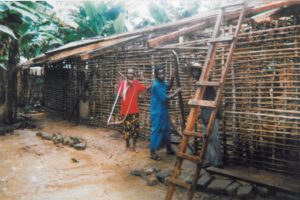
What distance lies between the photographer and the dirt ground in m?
5.05

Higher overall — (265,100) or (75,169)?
(265,100)

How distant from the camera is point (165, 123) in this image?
21.9ft

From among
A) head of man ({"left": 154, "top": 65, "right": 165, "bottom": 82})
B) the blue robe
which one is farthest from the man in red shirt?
head of man ({"left": 154, "top": 65, "right": 165, "bottom": 82})

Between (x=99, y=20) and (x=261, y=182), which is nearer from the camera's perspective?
(x=261, y=182)

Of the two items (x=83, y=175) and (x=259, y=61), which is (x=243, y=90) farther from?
(x=83, y=175)

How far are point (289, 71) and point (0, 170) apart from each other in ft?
18.6

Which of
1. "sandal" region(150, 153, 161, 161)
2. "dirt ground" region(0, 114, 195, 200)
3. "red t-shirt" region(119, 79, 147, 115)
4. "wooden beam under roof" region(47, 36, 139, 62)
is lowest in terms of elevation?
"dirt ground" region(0, 114, 195, 200)

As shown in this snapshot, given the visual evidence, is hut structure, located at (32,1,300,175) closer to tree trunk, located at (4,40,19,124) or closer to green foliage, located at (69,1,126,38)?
tree trunk, located at (4,40,19,124)

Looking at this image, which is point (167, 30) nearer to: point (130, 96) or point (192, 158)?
point (130, 96)

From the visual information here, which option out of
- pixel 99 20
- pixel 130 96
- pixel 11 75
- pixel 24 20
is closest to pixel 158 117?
pixel 130 96

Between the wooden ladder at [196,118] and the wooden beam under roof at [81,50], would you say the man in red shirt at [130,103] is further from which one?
the wooden ladder at [196,118]

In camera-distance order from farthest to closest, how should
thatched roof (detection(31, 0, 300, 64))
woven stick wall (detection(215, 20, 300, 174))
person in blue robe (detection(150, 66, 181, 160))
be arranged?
person in blue robe (detection(150, 66, 181, 160)) < woven stick wall (detection(215, 20, 300, 174)) < thatched roof (detection(31, 0, 300, 64))

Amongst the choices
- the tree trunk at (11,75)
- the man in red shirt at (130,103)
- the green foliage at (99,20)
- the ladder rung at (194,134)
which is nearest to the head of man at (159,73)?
the man in red shirt at (130,103)

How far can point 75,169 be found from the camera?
247 inches
